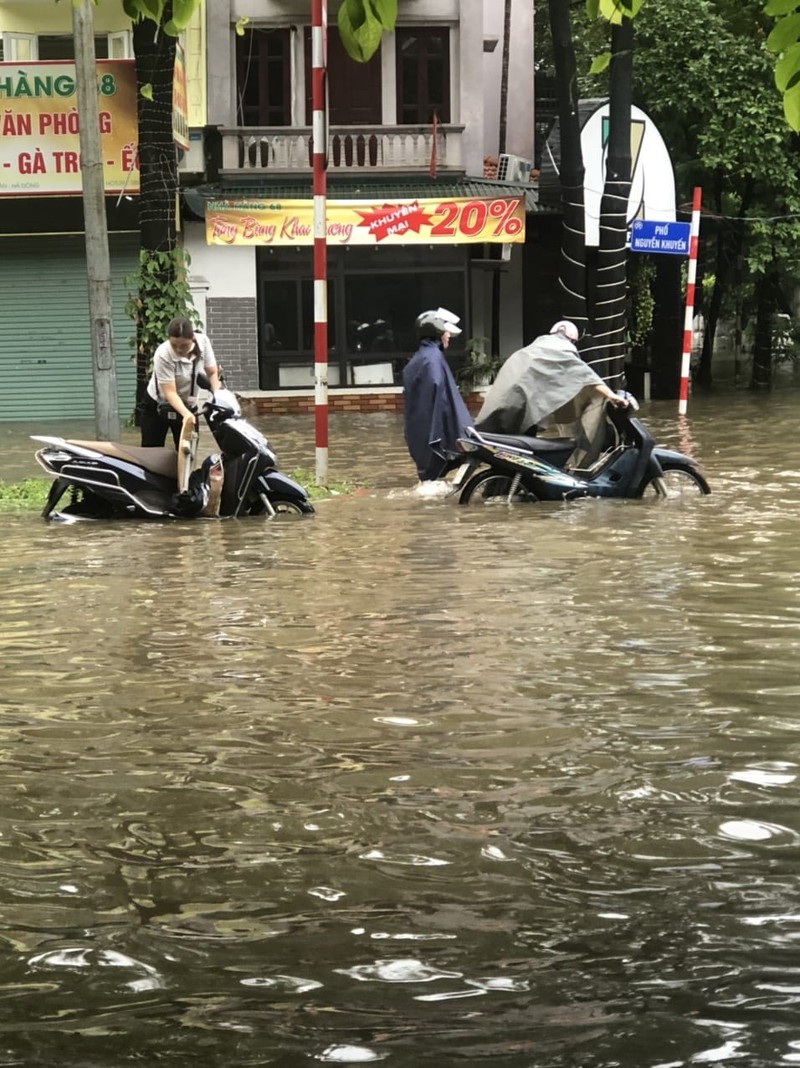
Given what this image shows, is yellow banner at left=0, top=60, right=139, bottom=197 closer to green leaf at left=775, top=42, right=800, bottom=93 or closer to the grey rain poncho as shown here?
the grey rain poncho

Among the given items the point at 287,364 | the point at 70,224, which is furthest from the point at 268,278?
the point at 70,224

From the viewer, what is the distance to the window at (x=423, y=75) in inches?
1075

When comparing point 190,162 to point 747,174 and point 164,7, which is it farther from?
point 164,7

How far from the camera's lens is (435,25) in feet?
89.1

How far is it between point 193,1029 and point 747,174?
95.9ft

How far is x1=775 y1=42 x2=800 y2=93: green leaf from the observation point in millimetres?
4293

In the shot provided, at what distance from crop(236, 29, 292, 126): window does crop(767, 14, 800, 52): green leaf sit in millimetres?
23637

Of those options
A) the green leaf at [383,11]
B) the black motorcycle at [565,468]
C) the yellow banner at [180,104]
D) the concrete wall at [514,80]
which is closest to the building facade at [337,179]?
the yellow banner at [180,104]

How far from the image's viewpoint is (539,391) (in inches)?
496

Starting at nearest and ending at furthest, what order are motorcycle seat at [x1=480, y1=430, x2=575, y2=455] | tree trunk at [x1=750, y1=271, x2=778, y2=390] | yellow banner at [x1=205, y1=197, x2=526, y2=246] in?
motorcycle seat at [x1=480, y1=430, x2=575, y2=455] < yellow banner at [x1=205, y1=197, x2=526, y2=246] < tree trunk at [x1=750, y1=271, x2=778, y2=390]

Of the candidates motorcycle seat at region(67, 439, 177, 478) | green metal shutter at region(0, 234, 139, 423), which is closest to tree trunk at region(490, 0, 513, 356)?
green metal shutter at region(0, 234, 139, 423)

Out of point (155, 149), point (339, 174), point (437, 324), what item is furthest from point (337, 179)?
point (437, 324)

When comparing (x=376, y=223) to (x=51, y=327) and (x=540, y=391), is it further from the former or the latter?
(x=540, y=391)

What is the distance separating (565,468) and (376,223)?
14.2 metres
